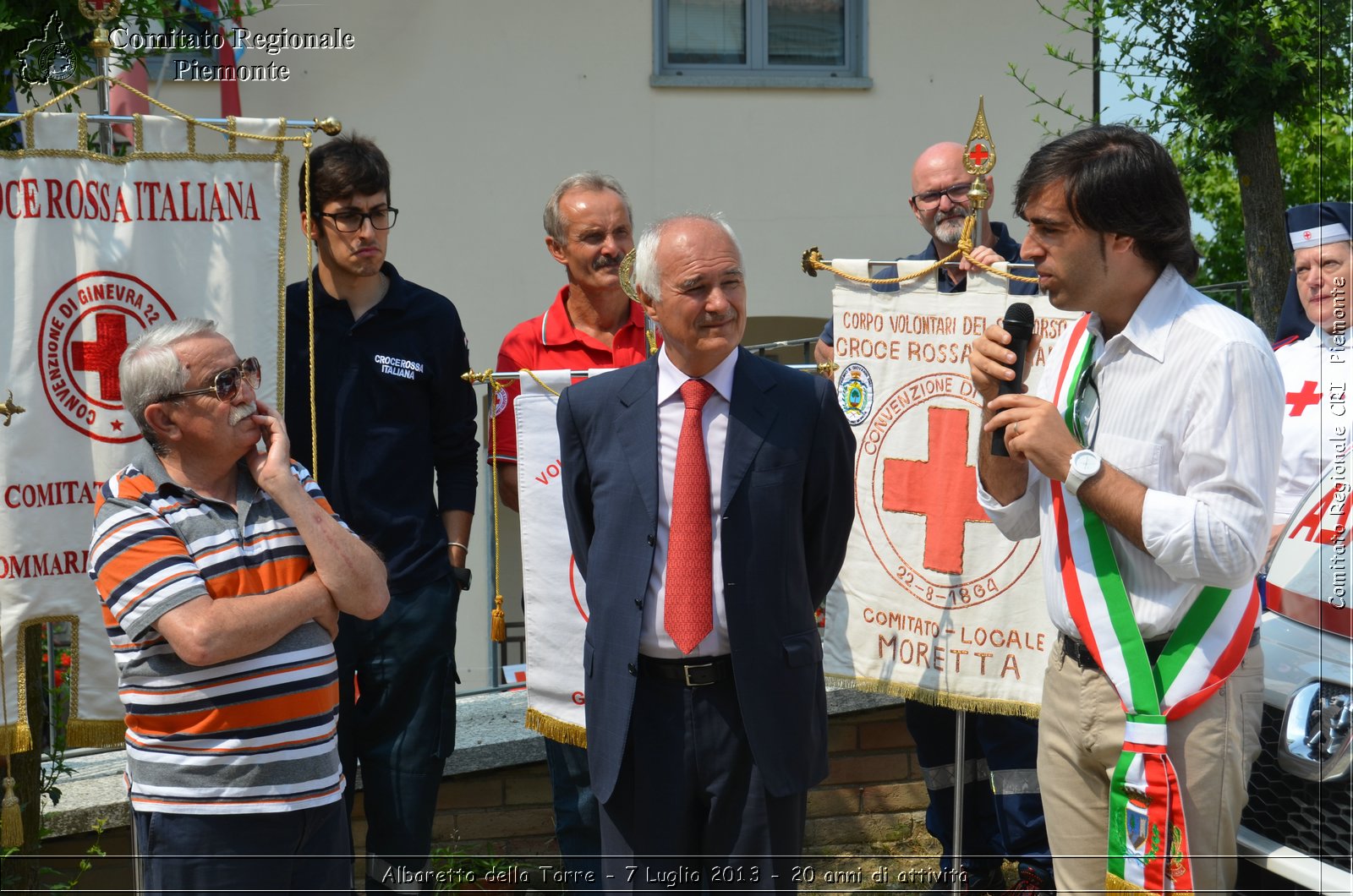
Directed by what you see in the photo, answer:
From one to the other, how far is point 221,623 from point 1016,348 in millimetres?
1772

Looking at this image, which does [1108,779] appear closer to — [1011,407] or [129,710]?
[1011,407]

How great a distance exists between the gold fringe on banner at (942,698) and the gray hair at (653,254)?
165 cm

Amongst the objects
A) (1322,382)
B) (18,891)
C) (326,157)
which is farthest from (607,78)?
(18,891)

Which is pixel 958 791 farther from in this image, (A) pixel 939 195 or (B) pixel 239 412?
(B) pixel 239 412

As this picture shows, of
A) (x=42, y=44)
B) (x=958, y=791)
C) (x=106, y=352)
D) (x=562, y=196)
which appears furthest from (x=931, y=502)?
(x=42, y=44)

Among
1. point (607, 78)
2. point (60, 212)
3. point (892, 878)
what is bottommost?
point (892, 878)

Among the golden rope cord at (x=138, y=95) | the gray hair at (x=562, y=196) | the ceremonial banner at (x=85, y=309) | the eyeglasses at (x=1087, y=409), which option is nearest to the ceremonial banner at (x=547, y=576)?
the gray hair at (x=562, y=196)

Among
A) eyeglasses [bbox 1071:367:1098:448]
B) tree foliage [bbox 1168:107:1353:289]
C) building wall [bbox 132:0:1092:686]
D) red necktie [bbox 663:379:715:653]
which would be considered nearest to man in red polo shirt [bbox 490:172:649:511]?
red necktie [bbox 663:379:715:653]

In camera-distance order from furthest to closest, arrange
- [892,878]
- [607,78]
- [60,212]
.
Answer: [607,78] < [892,878] < [60,212]

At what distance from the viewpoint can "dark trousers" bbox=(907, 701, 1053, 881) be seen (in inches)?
171

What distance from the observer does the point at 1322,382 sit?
162 inches

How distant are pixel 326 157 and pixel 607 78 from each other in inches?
177

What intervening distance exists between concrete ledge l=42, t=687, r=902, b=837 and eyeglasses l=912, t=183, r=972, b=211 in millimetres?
1709

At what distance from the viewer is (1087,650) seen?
2799 millimetres
